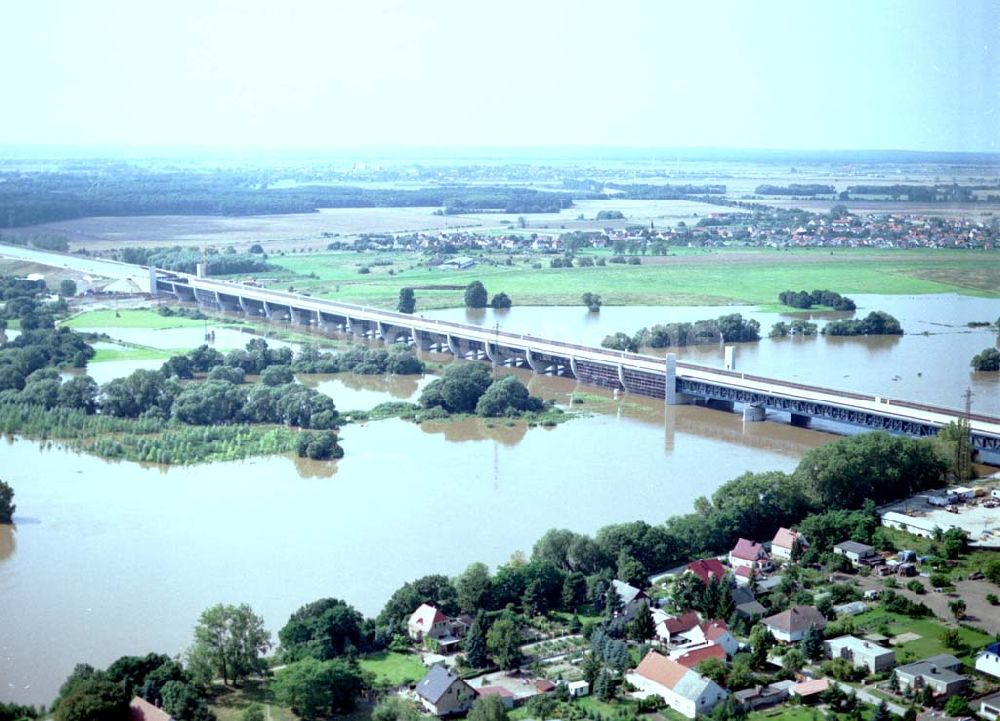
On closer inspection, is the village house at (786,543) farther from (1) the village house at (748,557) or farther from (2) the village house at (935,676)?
(2) the village house at (935,676)

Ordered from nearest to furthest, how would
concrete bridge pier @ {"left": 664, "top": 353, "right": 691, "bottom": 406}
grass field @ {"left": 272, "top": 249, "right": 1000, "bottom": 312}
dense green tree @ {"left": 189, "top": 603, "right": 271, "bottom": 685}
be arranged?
dense green tree @ {"left": 189, "top": 603, "right": 271, "bottom": 685}, concrete bridge pier @ {"left": 664, "top": 353, "right": 691, "bottom": 406}, grass field @ {"left": 272, "top": 249, "right": 1000, "bottom": 312}

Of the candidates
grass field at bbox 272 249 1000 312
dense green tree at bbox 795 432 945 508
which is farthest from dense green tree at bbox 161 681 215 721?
grass field at bbox 272 249 1000 312

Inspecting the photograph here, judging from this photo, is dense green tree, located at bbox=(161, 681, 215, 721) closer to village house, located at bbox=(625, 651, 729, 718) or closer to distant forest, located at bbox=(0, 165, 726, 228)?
village house, located at bbox=(625, 651, 729, 718)

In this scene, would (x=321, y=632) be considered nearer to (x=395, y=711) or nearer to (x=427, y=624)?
(x=427, y=624)

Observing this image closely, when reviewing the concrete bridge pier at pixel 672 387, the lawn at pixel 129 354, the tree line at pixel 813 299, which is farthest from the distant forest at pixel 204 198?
the concrete bridge pier at pixel 672 387

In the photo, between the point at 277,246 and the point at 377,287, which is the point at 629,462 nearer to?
the point at 377,287

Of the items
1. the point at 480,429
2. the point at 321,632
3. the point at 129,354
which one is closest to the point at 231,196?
the point at 129,354
